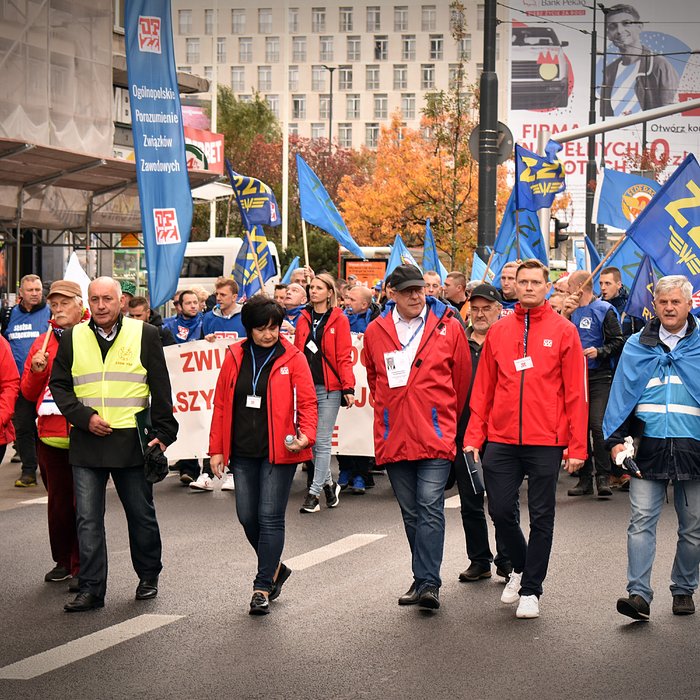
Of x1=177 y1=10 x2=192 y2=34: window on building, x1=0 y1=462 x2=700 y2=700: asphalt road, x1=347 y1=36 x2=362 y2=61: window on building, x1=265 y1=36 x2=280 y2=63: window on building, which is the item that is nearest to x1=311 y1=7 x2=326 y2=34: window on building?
x1=347 y1=36 x2=362 y2=61: window on building

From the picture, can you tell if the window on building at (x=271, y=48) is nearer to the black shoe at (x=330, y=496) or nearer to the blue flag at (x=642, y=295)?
the blue flag at (x=642, y=295)

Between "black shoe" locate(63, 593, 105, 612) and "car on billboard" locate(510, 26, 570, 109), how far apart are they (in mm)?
82243

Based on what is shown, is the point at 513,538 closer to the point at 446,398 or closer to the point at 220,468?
the point at 446,398

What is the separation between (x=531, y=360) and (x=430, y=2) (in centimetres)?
11433

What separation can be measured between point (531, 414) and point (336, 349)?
14.2 ft

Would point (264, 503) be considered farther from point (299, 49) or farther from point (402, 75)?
point (299, 49)

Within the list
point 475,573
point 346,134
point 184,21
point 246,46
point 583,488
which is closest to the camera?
point 475,573

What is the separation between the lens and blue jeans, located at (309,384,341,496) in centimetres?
1152

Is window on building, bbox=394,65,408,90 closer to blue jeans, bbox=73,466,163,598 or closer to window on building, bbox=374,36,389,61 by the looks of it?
window on building, bbox=374,36,389,61

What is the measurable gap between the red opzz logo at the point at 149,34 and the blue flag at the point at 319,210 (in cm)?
546

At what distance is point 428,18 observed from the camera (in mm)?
118375

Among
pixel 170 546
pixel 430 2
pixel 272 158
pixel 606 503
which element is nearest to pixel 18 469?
pixel 170 546

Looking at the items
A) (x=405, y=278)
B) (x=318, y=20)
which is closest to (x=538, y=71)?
(x=318, y=20)

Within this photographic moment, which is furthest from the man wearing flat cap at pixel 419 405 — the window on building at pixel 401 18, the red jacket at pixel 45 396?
the window on building at pixel 401 18
